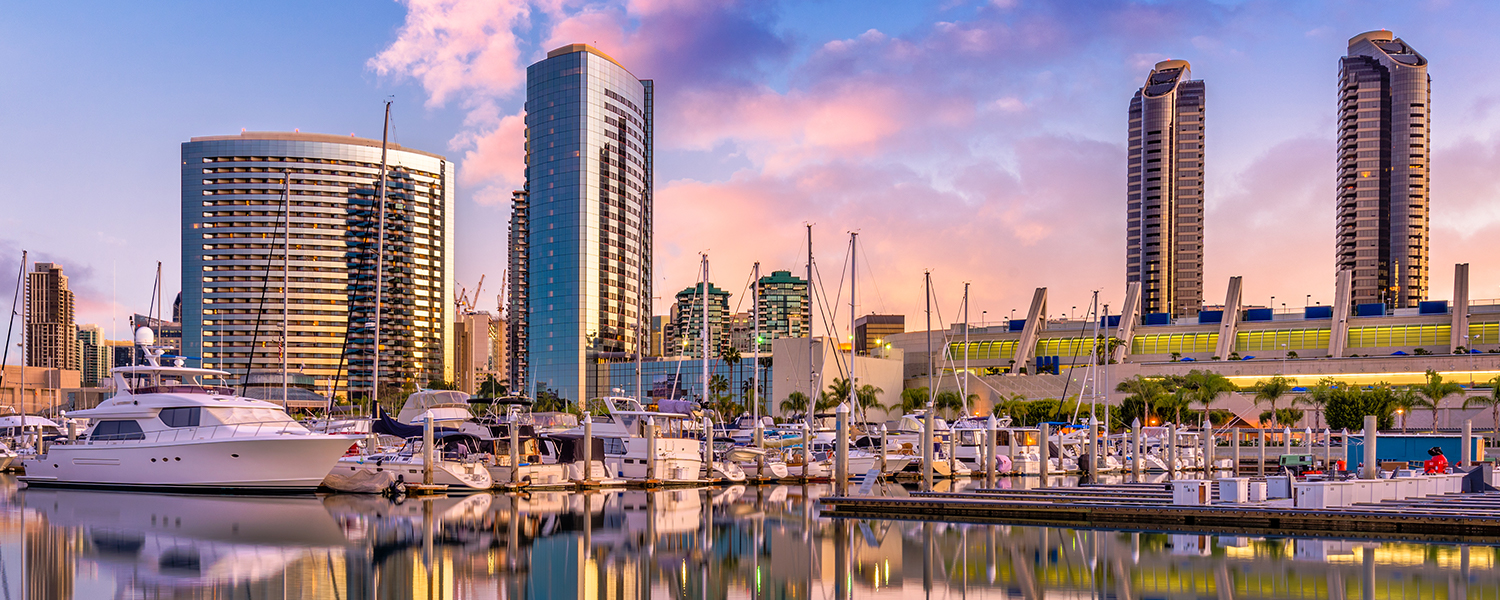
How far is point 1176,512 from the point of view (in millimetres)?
31734

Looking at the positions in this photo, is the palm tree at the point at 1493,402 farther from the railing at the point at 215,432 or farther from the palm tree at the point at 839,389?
the railing at the point at 215,432

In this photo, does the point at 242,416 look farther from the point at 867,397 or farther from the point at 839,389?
the point at 867,397

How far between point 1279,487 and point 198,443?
34.2 m

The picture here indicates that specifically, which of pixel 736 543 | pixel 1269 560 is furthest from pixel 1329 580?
pixel 736 543

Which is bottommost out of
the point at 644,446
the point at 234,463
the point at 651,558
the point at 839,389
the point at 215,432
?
the point at 839,389

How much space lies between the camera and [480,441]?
160ft

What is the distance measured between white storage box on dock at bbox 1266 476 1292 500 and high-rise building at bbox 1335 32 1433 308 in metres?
180

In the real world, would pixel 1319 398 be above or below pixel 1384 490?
below

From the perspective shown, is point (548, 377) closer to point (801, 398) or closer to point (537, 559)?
point (801, 398)

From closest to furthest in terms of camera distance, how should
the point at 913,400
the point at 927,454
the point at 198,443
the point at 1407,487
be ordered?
1. the point at 1407,487
2. the point at 198,443
3. the point at 927,454
4. the point at 913,400

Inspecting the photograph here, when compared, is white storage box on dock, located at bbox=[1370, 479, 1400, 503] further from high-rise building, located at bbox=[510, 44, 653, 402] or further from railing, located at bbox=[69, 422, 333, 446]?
high-rise building, located at bbox=[510, 44, 653, 402]

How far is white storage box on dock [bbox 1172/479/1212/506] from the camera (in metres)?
32.2

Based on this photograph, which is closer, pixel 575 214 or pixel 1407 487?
pixel 1407 487

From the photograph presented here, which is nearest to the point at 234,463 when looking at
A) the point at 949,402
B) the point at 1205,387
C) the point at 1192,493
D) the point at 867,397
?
the point at 1192,493
